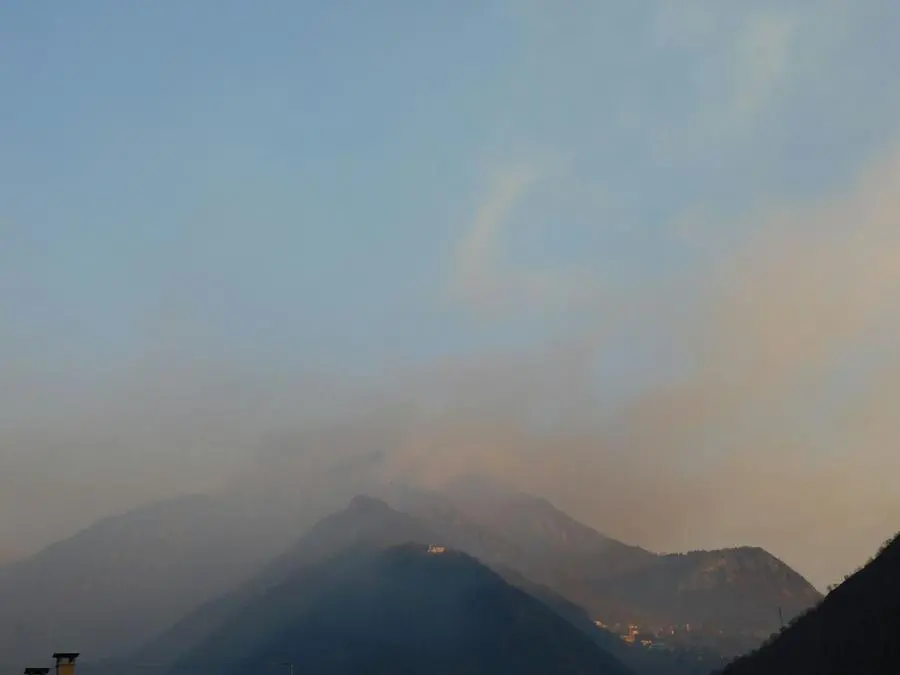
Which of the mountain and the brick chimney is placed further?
the mountain

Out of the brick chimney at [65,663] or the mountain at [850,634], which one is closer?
the brick chimney at [65,663]

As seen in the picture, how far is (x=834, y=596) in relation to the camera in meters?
97.5

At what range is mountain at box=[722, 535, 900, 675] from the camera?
74312mm

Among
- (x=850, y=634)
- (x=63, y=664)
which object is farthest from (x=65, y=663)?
(x=850, y=634)

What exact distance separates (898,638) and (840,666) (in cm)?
618

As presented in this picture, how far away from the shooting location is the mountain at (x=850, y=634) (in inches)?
2926

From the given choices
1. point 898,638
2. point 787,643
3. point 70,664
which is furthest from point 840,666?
point 70,664

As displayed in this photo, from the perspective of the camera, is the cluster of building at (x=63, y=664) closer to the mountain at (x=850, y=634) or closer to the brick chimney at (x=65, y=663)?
the brick chimney at (x=65, y=663)

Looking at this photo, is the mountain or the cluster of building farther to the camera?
the mountain

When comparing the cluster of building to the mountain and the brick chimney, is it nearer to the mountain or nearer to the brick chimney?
the brick chimney

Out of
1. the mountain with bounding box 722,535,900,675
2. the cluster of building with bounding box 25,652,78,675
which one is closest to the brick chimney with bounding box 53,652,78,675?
the cluster of building with bounding box 25,652,78,675

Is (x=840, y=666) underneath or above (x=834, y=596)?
underneath

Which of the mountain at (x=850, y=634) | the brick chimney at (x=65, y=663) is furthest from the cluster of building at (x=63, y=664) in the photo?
the mountain at (x=850, y=634)

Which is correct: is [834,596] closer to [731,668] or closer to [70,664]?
[731,668]
